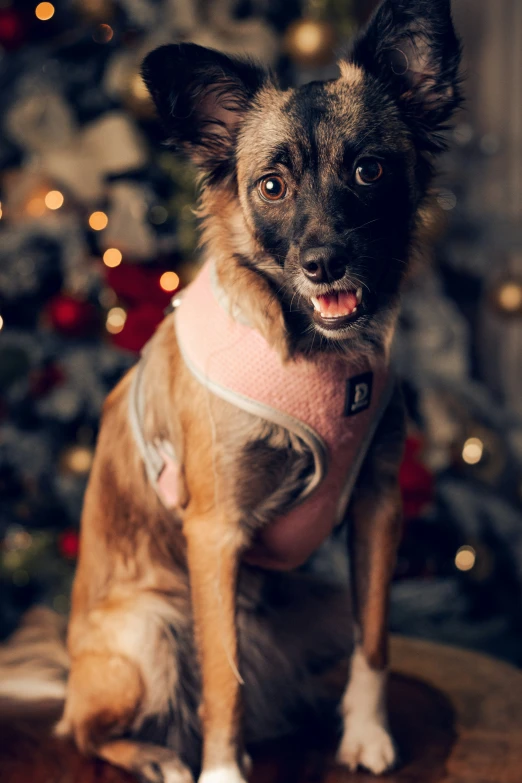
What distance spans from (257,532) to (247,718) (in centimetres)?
42

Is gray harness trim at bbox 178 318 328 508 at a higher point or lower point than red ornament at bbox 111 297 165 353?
higher

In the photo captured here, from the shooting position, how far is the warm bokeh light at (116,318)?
249cm

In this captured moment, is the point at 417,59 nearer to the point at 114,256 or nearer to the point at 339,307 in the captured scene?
the point at 339,307

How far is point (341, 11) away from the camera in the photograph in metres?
2.58

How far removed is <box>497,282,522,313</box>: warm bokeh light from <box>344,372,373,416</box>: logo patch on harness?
1343 mm

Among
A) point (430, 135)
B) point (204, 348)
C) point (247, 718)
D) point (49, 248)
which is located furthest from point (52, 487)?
point (430, 135)

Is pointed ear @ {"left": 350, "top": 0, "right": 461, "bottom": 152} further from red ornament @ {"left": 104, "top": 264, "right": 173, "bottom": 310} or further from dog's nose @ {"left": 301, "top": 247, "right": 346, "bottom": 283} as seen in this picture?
red ornament @ {"left": 104, "top": 264, "right": 173, "bottom": 310}

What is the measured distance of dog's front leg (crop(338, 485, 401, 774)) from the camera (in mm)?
1543

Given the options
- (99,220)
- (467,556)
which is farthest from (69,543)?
(467,556)

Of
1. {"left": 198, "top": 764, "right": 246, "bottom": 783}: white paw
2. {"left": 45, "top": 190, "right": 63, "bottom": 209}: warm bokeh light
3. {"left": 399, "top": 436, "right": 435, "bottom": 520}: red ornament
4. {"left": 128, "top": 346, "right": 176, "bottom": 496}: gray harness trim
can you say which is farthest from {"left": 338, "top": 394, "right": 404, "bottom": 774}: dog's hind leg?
{"left": 45, "top": 190, "right": 63, "bottom": 209}: warm bokeh light

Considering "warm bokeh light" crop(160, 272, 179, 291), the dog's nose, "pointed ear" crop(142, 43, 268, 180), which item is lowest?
"warm bokeh light" crop(160, 272, 179, 291)

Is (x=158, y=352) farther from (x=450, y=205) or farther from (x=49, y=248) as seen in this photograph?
(x=450, y=205)

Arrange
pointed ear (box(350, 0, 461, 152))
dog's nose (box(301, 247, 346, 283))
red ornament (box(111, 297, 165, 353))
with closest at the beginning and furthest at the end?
dog's nose (box(301, 247, 346, 283)) → pointed ear (box(350, 0, 461, 152)) → red ornament (box(111, 297, 165, 353))

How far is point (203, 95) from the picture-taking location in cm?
141
